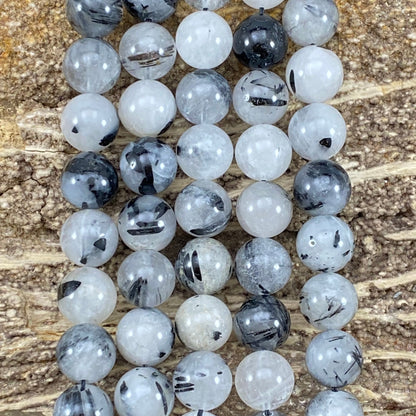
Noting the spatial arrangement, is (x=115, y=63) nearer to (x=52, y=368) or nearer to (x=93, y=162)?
(x=93, y=162)

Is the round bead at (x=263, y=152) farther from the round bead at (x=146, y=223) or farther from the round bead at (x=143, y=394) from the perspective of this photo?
the round bead at (x=143, y=394)

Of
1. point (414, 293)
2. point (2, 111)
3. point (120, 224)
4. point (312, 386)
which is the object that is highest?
point (2, 111)

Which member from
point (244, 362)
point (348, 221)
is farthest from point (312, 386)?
point (348, 221)

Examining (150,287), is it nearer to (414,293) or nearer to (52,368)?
(52,368)

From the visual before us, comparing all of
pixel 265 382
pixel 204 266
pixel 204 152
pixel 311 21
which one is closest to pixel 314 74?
pixel 311 21

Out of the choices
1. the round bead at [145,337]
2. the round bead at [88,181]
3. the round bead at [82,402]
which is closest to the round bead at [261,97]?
the round bead at [88,181]

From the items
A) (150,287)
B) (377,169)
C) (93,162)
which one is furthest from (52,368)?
(377,169)

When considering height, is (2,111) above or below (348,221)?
above

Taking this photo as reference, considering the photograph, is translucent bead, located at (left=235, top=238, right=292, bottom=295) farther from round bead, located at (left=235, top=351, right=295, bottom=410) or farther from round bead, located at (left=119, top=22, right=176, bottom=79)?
round bead, located at (left=119, top=22, right=176, bottom=79)
